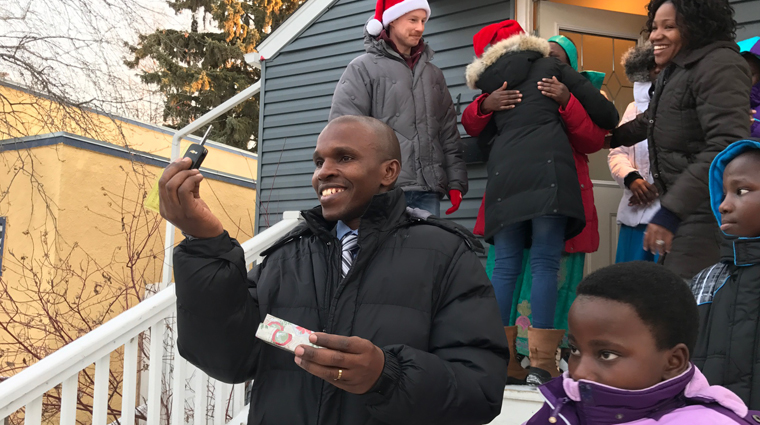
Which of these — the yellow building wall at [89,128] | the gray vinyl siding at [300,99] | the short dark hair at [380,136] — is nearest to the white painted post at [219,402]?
the short dark hair at [380,136]

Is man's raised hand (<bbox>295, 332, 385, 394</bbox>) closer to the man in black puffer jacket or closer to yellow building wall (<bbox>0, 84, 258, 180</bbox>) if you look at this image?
the man in black puffer jacket

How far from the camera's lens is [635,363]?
5.06 ft

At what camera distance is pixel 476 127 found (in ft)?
12.8

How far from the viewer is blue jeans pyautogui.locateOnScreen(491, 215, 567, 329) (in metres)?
3.30

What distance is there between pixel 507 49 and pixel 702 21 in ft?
3.54

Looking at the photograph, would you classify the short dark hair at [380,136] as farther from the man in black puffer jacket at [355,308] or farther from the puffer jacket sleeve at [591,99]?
the puffer jacket sleeve at [591,99]

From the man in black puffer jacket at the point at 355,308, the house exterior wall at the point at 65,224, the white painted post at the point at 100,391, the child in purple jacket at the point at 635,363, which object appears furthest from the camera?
the house exterior wall at the point at 65,224

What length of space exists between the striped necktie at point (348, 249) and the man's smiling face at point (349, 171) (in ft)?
0.20

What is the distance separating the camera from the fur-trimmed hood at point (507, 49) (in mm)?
3738

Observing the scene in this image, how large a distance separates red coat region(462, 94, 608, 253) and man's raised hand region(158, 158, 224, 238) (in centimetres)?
234

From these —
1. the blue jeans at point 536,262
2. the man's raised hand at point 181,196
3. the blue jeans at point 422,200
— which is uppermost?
the man's raised hand at point 181,196

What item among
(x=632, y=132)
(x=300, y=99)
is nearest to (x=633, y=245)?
(x=632, y=132)

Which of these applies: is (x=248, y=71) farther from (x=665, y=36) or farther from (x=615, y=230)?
(x=665, y=36)

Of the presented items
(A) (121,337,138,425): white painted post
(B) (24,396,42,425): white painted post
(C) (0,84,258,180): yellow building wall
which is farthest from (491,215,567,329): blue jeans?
(C) (0,84,258,180): yellow building wall
